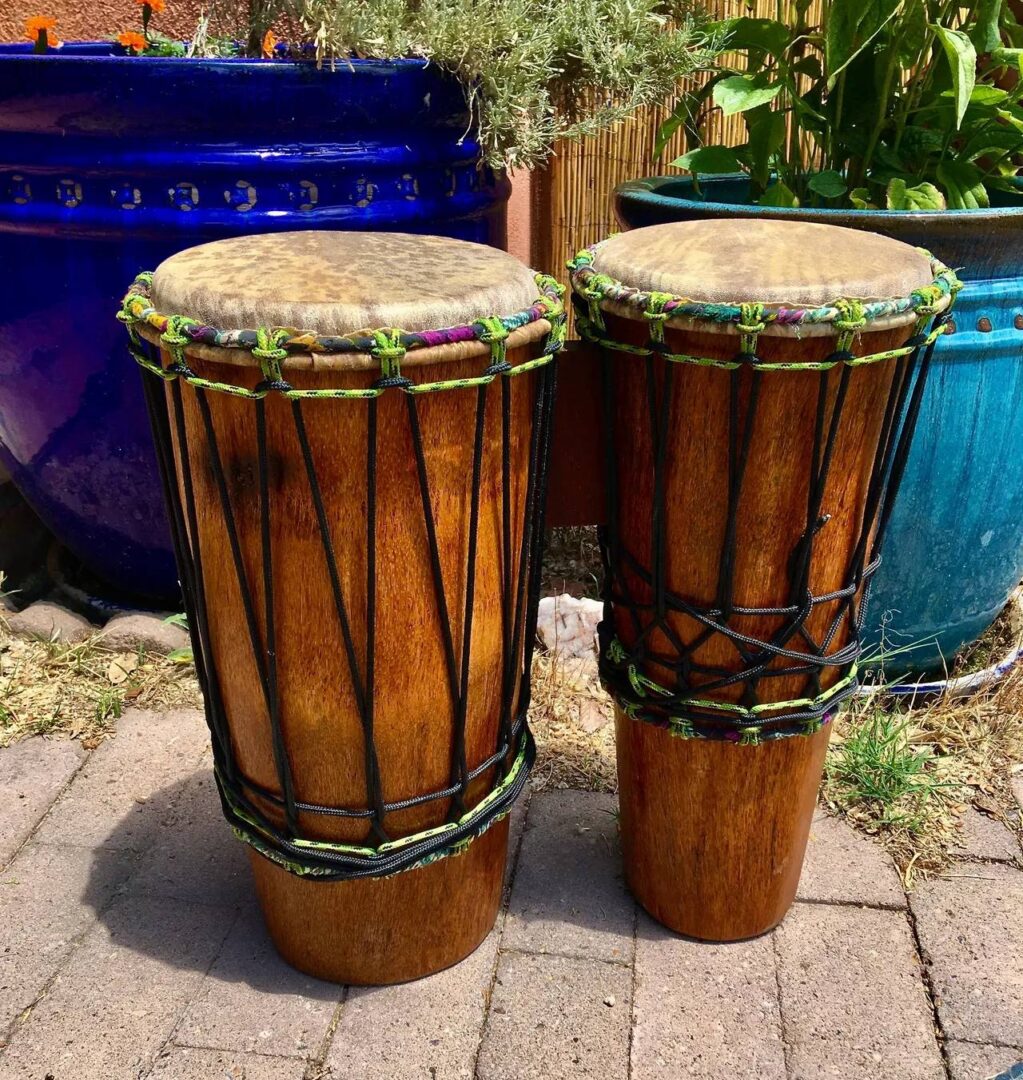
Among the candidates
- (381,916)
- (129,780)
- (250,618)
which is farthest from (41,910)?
(250,618)

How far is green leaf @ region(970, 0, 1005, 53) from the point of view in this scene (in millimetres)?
1655

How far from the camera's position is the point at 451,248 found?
127cm

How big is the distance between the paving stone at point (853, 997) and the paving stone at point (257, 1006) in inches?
23.4

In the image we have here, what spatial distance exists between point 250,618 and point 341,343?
36cm

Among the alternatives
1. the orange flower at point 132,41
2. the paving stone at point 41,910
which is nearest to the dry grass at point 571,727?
the paving stone at point 41,910

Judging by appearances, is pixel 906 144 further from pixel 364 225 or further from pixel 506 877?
pixel 506 877

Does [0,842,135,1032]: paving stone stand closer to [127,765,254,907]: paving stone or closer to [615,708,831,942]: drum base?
[127,765,254,907]: paving stone

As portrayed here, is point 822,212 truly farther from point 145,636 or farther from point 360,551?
point 145,636

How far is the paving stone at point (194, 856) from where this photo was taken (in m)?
1.58

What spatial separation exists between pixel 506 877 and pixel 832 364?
907mm

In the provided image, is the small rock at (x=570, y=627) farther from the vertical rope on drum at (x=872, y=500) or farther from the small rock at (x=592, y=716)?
the vertical rope on drum at (x=872, y=500)

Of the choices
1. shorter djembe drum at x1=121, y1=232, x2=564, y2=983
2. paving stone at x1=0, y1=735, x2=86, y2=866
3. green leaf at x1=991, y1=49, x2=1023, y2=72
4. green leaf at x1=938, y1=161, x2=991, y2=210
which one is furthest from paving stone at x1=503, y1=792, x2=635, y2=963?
green leaf at x1=991, y1=49, x2=1023, y2=72

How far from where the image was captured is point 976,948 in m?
1.50

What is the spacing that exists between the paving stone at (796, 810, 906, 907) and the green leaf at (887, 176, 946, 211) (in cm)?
97
